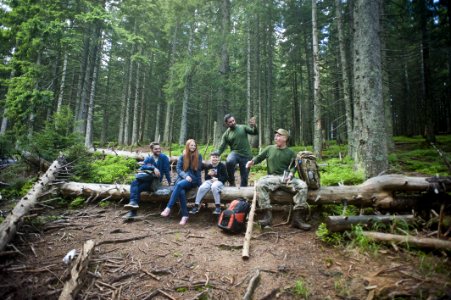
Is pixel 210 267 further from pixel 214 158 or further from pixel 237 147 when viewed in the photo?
pixel 237 147

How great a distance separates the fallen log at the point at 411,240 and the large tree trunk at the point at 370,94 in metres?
2.25

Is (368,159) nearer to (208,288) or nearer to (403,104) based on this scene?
(208,288)

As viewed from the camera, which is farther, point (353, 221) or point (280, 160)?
point (280, 160)

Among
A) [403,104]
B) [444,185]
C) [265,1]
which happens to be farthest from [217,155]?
[403,104]

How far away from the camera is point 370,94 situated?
6406 millimetres

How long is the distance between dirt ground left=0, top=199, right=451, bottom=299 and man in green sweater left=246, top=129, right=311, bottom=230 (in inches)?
15.5

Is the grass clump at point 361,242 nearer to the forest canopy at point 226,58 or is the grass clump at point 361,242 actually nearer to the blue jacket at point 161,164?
the forest canopy at point 226,58

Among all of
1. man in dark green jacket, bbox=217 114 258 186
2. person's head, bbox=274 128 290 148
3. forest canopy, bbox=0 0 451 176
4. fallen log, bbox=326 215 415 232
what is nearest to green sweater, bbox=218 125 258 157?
man in dark green jacket, bbox=217 114 258 186

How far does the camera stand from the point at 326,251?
460 cm

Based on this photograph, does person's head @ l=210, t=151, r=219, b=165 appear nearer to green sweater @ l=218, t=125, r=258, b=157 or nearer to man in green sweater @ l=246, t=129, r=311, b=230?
green sweater @ l=218, t=125, r=258, b=157

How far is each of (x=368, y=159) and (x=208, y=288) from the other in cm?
531

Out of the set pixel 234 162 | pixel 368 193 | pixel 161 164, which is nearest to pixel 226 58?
pixel 234 162

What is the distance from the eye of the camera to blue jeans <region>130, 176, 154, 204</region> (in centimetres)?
674

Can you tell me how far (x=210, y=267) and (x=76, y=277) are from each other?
2.20 meters
